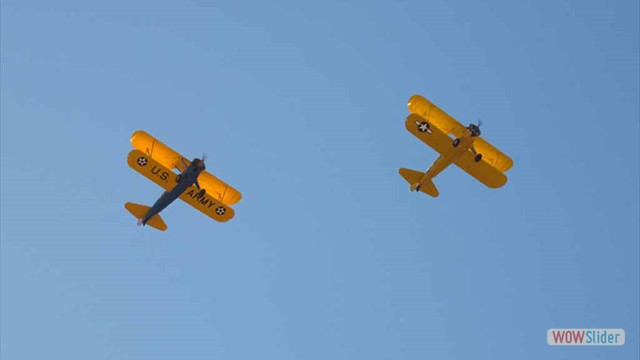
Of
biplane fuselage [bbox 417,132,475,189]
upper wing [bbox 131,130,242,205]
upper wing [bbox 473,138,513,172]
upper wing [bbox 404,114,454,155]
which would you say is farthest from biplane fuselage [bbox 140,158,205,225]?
upper wing [bbox 473,138,513,172]

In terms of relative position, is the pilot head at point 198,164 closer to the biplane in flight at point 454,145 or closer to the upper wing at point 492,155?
the biplane in flight at point 454,145

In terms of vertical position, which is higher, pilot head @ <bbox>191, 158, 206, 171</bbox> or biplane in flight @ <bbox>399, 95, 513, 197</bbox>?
biplane in flight @ <bbox>399, 95, 513, 197</bbox>

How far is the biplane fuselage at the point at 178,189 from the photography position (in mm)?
79875

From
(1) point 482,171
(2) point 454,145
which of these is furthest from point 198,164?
(1) point 482,171

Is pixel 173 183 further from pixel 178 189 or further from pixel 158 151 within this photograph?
pixel 158 151

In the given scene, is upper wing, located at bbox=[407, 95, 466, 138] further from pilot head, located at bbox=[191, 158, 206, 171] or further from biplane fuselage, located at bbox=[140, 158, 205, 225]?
biplane fuselage, located at bbox=[140, 158, 205, 225]

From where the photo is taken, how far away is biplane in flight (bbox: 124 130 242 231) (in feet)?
265

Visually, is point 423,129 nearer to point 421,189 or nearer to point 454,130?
point 454,130

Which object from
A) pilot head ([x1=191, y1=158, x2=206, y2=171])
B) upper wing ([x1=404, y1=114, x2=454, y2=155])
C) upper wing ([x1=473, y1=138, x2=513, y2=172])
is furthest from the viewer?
upper wing ([x1=473, y1=138, x2=513, y2=172])

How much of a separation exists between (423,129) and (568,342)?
671 inches

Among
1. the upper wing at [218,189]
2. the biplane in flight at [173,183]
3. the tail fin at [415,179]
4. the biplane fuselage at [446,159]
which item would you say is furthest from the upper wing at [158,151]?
the biplane fuselage at [446,159]

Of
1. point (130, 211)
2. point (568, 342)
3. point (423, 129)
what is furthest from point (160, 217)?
point (568, 342)

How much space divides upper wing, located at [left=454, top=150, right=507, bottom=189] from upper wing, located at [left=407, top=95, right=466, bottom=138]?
2.31 m

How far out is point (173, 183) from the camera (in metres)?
81.8
